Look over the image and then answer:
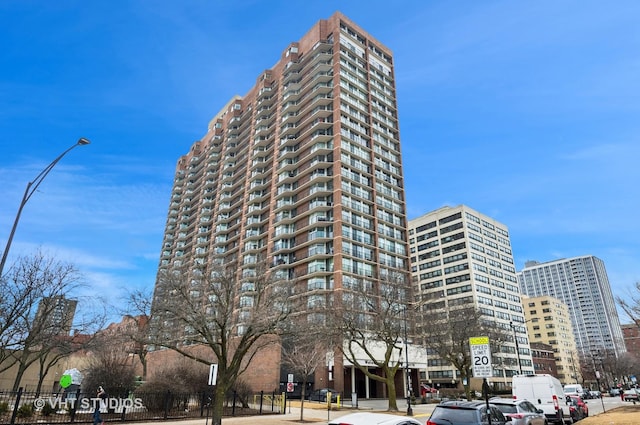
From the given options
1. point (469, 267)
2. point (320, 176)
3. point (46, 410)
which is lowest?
point (46, 410)

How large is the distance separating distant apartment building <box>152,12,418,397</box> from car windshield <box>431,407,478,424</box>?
33.0m

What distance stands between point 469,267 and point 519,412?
90.8m

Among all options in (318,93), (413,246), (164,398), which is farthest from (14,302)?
(413,246)

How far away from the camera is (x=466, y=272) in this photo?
100125 mm

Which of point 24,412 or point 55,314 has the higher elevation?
point 55,314

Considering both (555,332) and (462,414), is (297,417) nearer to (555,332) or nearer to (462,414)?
(462,414)

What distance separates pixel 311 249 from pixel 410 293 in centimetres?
2031

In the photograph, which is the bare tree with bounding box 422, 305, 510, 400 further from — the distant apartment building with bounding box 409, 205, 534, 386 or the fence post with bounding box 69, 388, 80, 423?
the distant apartment building with bounding box 409, 205, 534, 386

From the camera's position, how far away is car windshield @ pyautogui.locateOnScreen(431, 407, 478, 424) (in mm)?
11180

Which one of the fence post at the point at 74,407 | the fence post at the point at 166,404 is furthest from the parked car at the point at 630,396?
the fence post at the point at 74,407

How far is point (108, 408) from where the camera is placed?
77.9 ft

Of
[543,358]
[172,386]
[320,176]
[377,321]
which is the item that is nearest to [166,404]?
[172,386]

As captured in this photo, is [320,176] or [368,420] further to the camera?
[320,176]

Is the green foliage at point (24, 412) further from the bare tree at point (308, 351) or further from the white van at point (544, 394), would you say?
the white van at point (544, 394)
